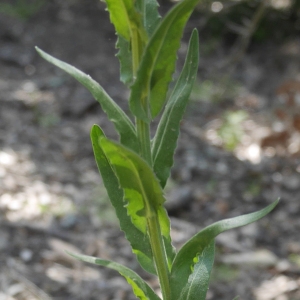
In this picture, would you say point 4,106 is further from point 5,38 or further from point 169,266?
point 169,266

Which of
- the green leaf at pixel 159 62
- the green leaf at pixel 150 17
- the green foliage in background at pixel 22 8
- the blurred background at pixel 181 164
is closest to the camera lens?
the green leaf at pixel 159 62

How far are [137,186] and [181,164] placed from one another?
3.00m

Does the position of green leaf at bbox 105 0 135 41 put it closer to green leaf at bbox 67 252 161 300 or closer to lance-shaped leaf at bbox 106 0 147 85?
lance-shaped leaf at bbox 106 0 147 85

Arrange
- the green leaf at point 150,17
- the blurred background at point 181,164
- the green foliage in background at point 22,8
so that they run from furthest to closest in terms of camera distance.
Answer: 1. the green foliage in background at point 22,8
2. the blurred background at point 181,164
3. the green leaf at point 150,17

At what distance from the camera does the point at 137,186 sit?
841mm

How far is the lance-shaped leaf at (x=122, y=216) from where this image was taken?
94 cm

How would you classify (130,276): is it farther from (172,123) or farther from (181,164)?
(181,164)

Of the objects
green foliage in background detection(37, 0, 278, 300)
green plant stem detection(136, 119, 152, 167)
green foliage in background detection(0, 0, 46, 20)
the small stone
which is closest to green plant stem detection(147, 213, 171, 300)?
green foliage in background detection(37, 0, 278, 300)

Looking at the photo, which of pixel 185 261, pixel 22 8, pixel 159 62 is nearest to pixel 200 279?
pixel 185 261

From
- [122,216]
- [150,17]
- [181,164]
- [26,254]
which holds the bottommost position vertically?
[122,216]

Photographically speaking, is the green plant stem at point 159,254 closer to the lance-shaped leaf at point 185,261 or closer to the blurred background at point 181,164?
the lance-shaped leaf at point 185,261

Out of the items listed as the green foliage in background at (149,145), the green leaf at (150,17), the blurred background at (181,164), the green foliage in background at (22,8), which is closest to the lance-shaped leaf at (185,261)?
the green foliage in background at (149,145)

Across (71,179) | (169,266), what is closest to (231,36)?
(71,179)

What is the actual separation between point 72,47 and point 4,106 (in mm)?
2123
